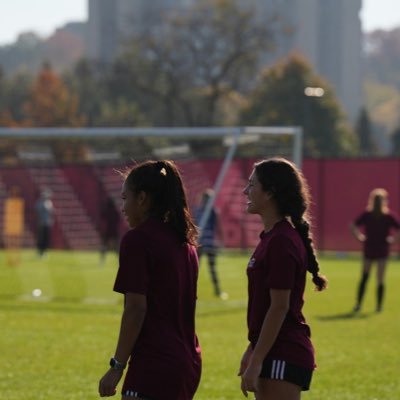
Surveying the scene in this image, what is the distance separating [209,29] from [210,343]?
5922 centimetres

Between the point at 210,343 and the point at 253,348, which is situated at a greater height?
the point at 253,348

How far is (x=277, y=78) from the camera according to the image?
235 ft

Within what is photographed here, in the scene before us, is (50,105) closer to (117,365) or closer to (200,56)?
(200,56)

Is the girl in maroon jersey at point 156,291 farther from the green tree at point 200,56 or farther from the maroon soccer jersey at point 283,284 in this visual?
the green tree at point 200,56

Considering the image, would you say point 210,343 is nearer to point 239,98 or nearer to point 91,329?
point 91,329

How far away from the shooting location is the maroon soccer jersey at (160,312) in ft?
19.5

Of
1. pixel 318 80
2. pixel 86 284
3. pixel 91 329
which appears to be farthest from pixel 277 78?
pixel 91 329

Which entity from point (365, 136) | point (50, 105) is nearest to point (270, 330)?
point (50, 105)

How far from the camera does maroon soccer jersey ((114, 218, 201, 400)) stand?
5.94 m

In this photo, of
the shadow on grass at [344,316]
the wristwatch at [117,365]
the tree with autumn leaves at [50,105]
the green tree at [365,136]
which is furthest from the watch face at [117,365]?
the green tree at [365,136]

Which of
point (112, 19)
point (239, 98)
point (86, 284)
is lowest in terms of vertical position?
point (86, 284)

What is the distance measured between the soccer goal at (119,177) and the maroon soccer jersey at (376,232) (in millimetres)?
2003

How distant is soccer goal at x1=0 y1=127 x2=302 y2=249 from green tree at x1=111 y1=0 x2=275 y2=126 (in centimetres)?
2054

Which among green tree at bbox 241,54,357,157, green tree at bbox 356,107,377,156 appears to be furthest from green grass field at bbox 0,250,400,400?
green tree at bbox 356,107,377,156
